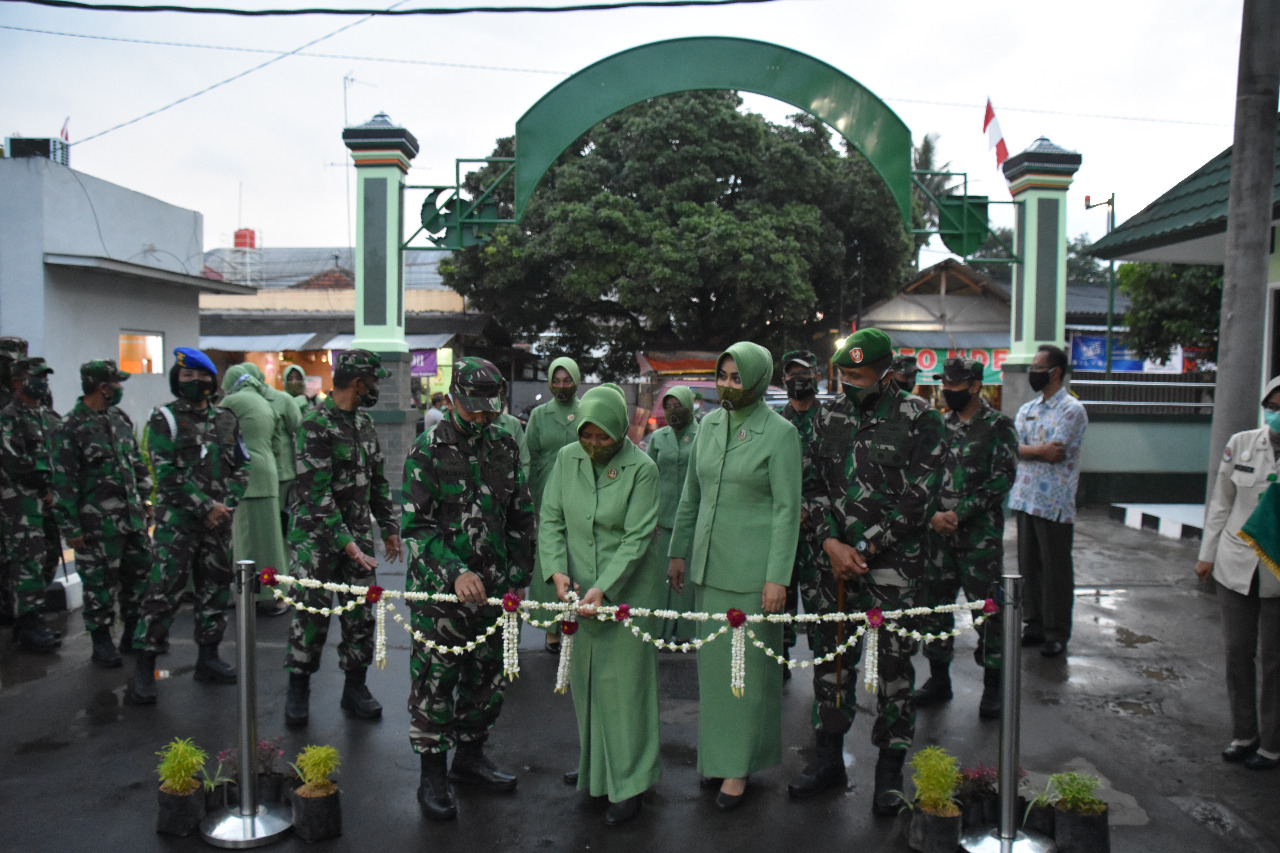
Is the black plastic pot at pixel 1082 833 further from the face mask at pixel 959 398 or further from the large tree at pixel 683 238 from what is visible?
the large tree at pixel 683 238

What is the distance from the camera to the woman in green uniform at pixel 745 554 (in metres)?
3.89

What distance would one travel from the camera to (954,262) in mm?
25297

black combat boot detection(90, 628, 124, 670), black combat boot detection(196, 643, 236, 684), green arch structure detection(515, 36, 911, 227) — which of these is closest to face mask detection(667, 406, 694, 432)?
black combat boot detection(196, 643, 236, 684)

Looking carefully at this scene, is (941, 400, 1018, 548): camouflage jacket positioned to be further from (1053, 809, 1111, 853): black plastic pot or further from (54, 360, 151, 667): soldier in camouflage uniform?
(54, 360, 151, 667): soldier in camouflage uniform

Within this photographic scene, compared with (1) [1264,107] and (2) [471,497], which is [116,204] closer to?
(2) [471,497]

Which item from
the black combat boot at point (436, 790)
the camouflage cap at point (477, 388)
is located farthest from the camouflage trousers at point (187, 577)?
the camouflage cap at point (477, 388)

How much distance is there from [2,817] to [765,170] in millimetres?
20440

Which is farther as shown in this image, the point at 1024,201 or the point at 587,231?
the point at 587,231

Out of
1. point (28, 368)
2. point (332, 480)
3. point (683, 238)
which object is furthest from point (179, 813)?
point (683, 238)

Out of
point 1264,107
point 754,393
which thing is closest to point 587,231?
point 1264,107

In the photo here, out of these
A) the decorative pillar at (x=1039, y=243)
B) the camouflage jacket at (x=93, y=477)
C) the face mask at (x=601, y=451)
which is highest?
the decorative pillar at (x=1039, y=243)

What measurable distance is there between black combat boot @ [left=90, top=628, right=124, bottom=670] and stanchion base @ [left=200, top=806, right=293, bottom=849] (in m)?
2.69

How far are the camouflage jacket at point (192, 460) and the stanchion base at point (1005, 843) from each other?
4.34 metres

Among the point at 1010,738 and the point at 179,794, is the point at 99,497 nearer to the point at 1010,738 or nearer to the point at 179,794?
the point at 179,794
